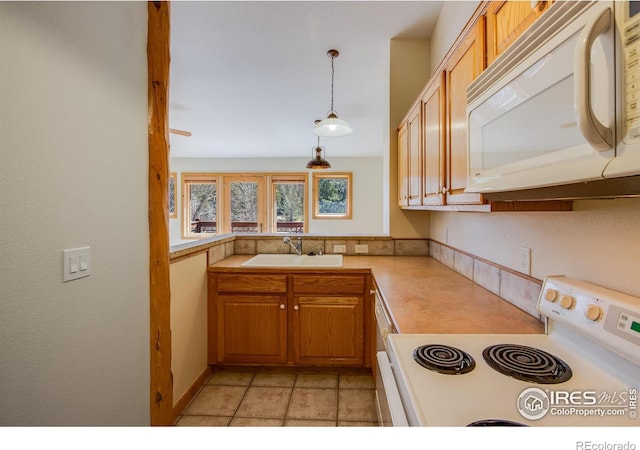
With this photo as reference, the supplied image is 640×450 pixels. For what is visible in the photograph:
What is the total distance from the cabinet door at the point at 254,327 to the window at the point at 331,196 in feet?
15.6

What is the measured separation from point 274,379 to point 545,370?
1.90 metres

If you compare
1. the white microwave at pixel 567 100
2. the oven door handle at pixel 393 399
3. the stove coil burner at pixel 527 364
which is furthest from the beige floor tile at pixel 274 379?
the white microwave at pixel 567 100

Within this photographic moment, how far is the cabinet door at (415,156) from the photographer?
6.38 ft

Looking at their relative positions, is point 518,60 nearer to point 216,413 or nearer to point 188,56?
point 216,413

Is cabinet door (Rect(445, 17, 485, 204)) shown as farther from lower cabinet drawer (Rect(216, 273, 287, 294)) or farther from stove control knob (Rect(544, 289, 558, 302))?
lower cabinet drawer (Rect(216, 273, 287, 294))

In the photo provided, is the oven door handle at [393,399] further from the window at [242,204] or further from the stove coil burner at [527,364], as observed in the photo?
the window at [242,204]

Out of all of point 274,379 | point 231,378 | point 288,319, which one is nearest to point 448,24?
point 288,319

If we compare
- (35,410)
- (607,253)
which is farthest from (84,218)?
(607,253)

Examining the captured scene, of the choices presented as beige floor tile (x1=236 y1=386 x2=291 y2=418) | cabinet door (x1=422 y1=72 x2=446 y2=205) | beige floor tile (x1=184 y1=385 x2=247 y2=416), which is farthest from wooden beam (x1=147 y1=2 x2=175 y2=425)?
cabinet door (x1=422 y1=72 x2=446 y2=205)

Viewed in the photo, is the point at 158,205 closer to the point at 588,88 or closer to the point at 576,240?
the point at 588,88

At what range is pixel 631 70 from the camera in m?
0.45

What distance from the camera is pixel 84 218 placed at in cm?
110

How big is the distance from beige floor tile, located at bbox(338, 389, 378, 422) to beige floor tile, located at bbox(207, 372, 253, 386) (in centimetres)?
71

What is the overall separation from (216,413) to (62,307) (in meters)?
1.26
